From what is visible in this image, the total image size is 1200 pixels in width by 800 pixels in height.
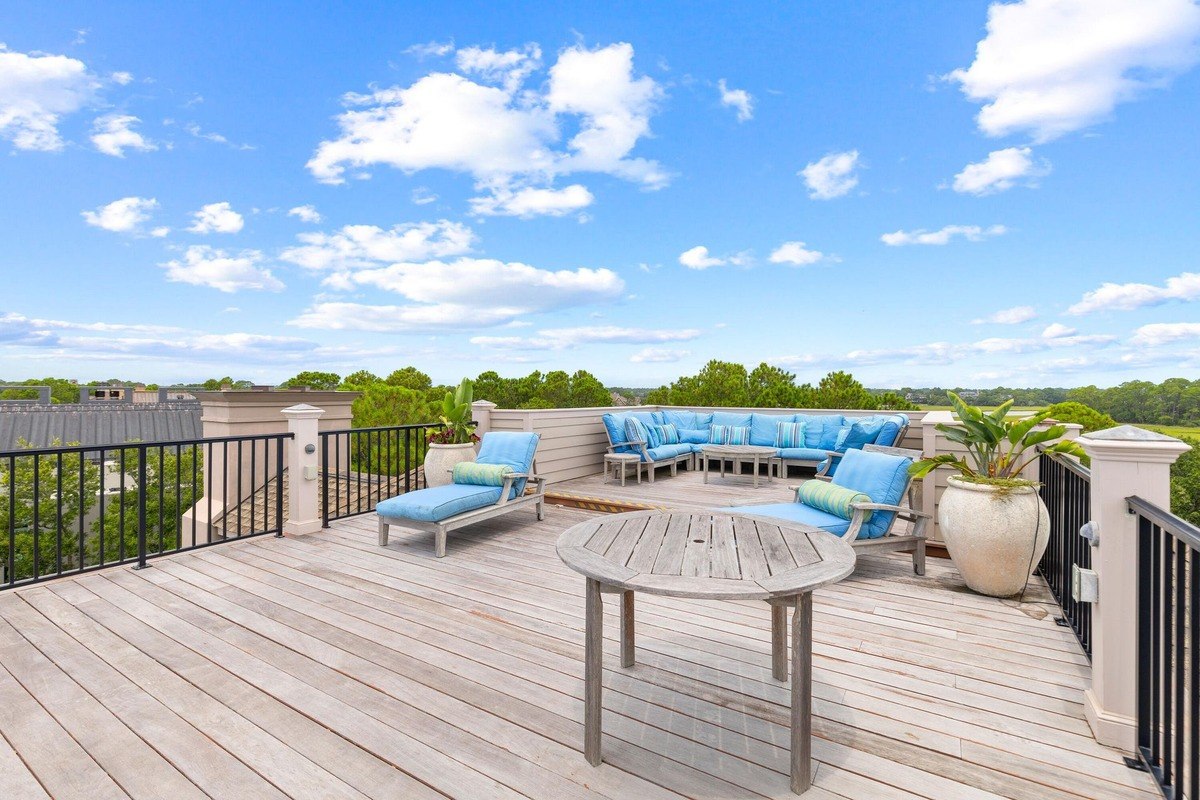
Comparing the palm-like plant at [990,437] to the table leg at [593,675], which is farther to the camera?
the palm-like plant at [990,437]

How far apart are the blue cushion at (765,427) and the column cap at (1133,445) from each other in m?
6.02

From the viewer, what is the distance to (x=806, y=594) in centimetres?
162

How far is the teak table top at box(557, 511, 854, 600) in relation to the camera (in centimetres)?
157

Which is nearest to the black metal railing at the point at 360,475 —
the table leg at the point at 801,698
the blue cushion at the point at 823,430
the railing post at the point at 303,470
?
the railing post at the point at 303,470

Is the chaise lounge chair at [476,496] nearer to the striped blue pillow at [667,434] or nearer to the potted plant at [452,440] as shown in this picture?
the potted plant at [452,440]

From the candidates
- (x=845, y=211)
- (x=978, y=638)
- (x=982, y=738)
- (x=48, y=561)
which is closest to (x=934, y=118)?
(x=845, y=211)

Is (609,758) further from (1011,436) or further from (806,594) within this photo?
(1011,436)

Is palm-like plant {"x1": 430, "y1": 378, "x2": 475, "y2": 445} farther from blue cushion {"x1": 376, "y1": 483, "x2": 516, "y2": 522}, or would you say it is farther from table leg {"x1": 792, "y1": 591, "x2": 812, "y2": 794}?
table leg {"x1": 792, "y1": 591, "x2": 812, "y2": 794}

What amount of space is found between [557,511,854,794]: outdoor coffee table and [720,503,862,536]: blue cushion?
1.24m

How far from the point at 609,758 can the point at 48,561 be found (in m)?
18.1

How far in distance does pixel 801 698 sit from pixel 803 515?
220 centimetres

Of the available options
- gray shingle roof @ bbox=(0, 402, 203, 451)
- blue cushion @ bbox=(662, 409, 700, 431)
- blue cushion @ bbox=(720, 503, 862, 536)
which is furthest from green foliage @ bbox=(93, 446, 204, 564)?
blue cushion @ bbox=(720, 503, 862, 536)

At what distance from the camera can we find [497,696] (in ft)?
6.93

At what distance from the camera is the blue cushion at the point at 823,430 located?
7.46m
